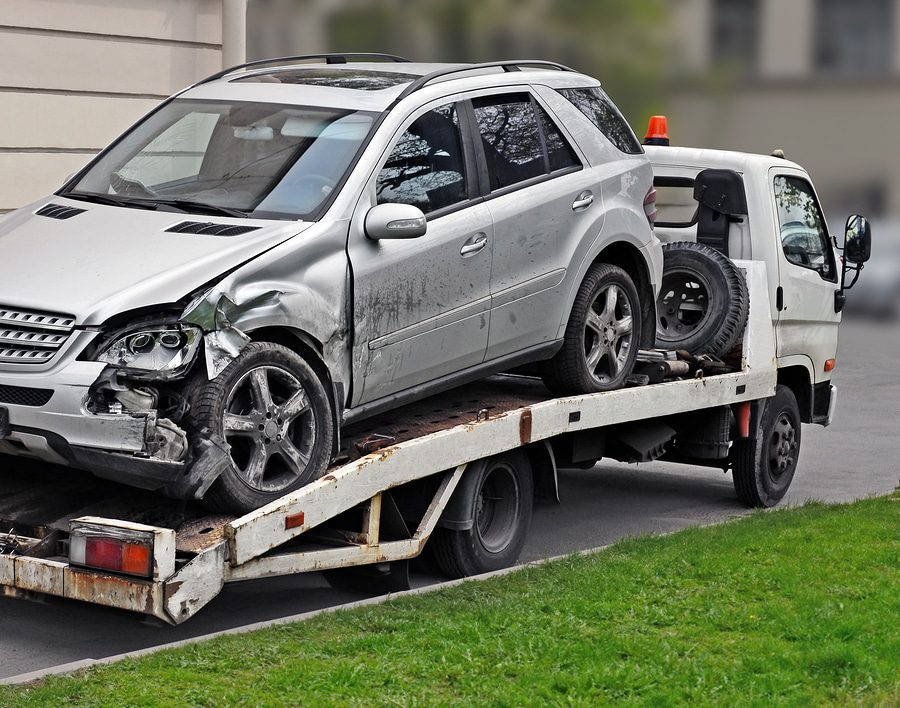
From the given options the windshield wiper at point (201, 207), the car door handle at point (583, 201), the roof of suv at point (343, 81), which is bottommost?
the car door handle at point (583, 201)

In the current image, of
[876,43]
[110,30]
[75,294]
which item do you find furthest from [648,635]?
[876,43]

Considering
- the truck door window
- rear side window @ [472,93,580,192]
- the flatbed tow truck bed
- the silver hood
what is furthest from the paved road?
rear side window @ [472,93,580,192]

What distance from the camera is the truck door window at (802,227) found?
10.2 metres

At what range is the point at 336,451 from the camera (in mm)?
6742

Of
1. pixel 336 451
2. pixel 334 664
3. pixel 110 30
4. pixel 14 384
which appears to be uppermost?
pixel 110 30

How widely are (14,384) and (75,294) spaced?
424 mm

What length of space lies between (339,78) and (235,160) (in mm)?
858

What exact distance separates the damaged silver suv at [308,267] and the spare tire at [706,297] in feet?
2.44

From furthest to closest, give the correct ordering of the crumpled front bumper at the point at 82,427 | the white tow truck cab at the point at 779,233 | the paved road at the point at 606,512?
the white tow truck cab at the point at 779,233
the paved road at the point at 606,512
the crumpled front bumper at the point at 82,427

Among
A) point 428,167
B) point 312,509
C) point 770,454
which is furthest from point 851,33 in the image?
point 312,509

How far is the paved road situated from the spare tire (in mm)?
1152

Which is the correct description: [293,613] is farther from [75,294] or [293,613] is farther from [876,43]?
[876,43]

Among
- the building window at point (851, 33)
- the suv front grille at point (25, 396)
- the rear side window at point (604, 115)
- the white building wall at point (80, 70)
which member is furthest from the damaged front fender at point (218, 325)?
the building window at point (851, 33)

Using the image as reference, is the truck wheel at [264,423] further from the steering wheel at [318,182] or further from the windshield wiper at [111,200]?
the windshield wiper at [111,200]
